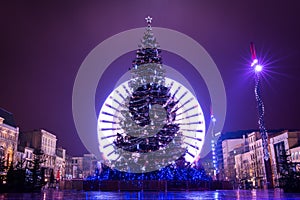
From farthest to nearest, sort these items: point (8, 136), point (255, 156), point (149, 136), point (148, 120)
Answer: point (255, 156) → point (8, 136) → point (148, 120) → point (149, 136)

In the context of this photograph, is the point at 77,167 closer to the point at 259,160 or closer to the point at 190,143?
the point at 259,160

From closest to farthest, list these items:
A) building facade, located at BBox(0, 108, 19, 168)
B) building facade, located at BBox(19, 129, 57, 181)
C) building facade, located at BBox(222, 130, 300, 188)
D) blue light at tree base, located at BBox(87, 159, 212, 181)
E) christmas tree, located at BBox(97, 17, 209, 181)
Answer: blue light at tree base, located at BBox(87, 159, 212, 181) < christmas tree, located at BBox(97, 17, 209, 181) < building facade, located at BBox(0, 108, 19, 168) < building facade, located at BBox(222, 130, 300, 188) < building facade, located at BBox(19, 129, 57, 181)

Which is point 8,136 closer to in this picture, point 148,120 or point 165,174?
point 148,120

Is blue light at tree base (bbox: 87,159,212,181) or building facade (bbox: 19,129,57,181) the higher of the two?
building facade (bbox: 19,129,57,181)

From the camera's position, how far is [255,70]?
42594 millimetres

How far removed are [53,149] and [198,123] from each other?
65.2 meters

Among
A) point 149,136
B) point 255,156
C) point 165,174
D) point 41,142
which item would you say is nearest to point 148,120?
point 149,136

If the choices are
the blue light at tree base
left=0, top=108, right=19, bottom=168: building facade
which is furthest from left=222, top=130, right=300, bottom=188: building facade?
left=0, top=108, right=19, bottom=168: building facade

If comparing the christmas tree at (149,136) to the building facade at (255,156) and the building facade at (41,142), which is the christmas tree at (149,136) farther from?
the building facade at (41,142)

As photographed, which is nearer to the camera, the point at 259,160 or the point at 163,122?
the point at 163,122

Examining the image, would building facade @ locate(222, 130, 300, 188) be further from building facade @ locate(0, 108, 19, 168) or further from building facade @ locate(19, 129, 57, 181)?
building facade @ locate(19, 129, 57, 181)

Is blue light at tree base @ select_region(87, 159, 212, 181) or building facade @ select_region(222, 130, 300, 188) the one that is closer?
blue light at tree base @ select_region(87, 159, 212, 181)

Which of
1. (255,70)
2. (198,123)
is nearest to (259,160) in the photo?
(255,70)

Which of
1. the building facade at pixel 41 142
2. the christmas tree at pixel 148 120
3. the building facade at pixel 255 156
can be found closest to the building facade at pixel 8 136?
the building facade at pixel 41 142
